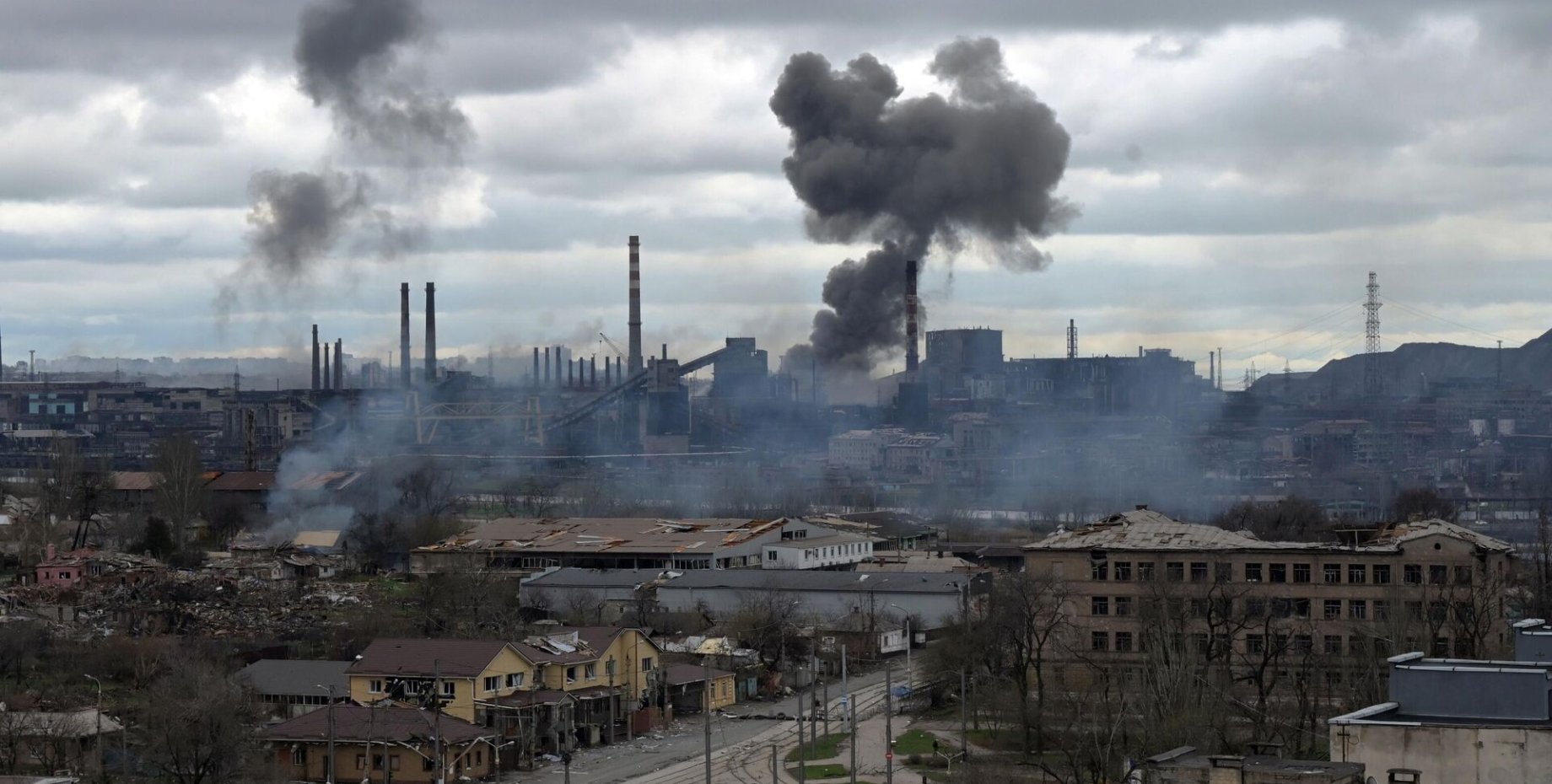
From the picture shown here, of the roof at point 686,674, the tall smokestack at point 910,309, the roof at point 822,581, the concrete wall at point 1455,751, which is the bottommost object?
the roof at point 686,674

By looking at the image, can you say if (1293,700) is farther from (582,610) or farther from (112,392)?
(112,392)

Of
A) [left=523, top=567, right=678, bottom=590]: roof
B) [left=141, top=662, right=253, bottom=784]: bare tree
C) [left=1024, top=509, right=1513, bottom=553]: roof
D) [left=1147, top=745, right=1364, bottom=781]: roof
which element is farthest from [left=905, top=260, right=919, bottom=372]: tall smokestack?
[left=1147, top=745, right=1364, bottom=781]: roof

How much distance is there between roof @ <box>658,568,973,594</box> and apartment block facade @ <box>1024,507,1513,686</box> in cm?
653

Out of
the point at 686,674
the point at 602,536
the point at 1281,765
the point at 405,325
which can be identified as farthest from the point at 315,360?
the point at 1281,765

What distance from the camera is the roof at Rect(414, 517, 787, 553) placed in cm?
4959

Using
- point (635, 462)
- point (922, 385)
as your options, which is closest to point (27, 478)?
point (635, 462)

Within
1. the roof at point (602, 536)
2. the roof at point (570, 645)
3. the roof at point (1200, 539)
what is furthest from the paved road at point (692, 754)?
the roof at point (602, 536)

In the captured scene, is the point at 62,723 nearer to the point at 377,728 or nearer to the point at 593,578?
the point at 377,728

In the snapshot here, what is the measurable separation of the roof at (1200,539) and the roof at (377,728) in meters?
11.1

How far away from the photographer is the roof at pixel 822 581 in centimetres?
4056

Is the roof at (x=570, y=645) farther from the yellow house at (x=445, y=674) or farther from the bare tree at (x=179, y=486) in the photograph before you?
the bare tree at (x=179, y=486)

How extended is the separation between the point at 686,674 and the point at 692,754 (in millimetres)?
5473

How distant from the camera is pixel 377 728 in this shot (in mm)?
26125

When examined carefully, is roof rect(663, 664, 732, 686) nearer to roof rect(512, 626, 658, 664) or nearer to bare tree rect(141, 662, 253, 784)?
roof rect(512, 626, 658, 664)
